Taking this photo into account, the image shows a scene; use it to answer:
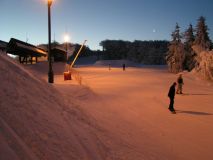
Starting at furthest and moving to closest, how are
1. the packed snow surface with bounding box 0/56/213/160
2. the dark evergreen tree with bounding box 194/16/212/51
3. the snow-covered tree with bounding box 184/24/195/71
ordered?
1. the snow-covered tree with bounding box 184/24/195/71
2. the dark evergreen tree with bounding box 194/16/212/51
3. the packed snow surface with bounding box 0/56/213/160

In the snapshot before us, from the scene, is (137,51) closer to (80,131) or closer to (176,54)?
(176,54)

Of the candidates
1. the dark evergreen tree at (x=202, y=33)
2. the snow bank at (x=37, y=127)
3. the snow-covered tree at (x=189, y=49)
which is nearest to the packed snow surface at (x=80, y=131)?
the snow bank at (x=37, y=127)

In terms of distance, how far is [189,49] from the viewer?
2457 inches

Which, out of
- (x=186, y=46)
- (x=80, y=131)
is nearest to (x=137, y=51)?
(x=186, y=46)

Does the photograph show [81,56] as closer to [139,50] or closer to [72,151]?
[139,50]

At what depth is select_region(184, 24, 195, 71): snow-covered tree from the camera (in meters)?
60.4

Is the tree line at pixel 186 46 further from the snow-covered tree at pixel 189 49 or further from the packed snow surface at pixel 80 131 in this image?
the packed snow surface at pixel 80 131

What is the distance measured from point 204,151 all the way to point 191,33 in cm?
6067

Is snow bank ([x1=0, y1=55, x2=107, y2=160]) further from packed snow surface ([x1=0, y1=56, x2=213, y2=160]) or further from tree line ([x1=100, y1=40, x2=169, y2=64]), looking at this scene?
tree line ([x1=100, y1=40, x2=169, y2=64])

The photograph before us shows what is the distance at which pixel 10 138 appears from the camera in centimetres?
465

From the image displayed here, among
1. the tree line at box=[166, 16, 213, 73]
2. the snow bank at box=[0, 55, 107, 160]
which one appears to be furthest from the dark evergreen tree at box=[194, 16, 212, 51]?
the snow bank at box=[0, 55, 107, 160]

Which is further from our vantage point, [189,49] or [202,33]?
[189,49]

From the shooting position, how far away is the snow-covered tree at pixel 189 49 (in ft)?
198

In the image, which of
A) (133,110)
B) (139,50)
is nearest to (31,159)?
(133,110)
